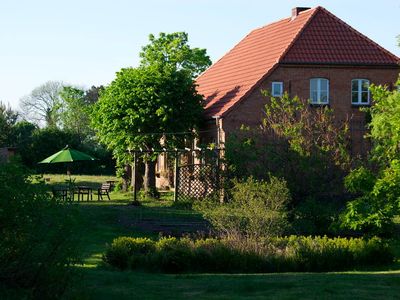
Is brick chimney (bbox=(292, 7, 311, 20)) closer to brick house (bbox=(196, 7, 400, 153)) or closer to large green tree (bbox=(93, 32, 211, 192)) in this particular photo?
brick house (bbox=(196, 7, 400, 153))

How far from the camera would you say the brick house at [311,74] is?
38031 mm

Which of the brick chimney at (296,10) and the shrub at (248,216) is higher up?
the brick chimney at (296,10)

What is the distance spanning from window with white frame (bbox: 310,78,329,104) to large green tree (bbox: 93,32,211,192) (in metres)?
5.43

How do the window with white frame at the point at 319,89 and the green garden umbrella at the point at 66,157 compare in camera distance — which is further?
the window with white frame at the point at 319,89

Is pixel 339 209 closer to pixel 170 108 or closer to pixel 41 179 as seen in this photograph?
pixel 170 108

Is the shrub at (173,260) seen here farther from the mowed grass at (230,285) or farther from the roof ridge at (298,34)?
the roof ridge at (298,34)

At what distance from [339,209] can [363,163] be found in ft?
5.44

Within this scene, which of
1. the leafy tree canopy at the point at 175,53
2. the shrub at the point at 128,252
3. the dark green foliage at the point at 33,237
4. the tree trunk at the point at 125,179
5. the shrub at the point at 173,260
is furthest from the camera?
the leafy tree canopy at the point at 175,53

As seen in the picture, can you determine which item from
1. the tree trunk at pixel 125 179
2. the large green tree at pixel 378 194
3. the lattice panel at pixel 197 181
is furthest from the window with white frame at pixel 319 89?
the large green tree at pixel 378 194

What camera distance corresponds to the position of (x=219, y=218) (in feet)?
67.5

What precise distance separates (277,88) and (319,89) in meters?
2.27

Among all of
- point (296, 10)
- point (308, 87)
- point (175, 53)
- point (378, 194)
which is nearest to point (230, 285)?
point (378, 194)

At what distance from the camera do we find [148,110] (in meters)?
38.0

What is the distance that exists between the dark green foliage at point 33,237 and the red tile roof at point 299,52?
26.4m
